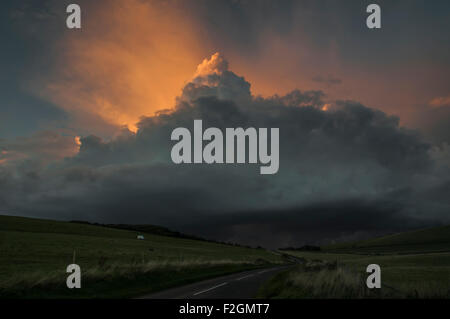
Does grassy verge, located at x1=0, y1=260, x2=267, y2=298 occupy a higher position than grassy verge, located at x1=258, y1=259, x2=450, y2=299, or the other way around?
grassy verge, located at x1=258, y1=259, x2=450, y2=299

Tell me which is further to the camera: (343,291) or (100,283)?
A: (100,283)

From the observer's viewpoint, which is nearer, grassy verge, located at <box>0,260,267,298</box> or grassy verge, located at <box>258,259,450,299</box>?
grassy verge, located at <box>258,259,450,299</box>

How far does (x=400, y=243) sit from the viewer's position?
194625mm

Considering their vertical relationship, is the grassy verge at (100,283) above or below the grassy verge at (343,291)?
below

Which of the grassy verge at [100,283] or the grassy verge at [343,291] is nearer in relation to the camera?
the grassy verge at [343,291]

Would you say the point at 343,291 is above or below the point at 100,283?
above
